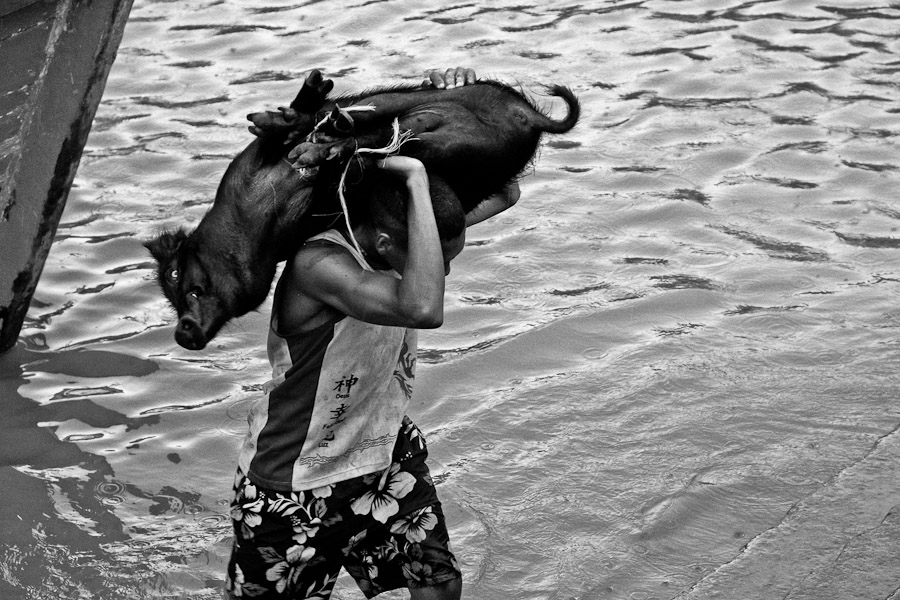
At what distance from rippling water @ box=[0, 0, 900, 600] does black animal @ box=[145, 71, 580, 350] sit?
1.45 meters

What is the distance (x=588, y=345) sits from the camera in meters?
5.24

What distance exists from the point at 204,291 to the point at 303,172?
14.6 inches

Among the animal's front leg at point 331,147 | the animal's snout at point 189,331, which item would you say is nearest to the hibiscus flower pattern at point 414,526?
the animal's snout at point 189,331

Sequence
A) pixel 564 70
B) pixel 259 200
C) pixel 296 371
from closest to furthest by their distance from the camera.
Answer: pixel 259 200, pixel 296 371, pixel 564 70

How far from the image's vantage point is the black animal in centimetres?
266

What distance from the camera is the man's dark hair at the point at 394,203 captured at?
2715mm

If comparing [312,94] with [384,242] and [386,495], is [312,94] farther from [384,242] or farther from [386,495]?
[386,495]

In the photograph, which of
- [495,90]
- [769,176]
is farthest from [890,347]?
[495,90]

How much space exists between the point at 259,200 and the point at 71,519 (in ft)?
6.71

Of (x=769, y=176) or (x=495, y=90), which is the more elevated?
(x=495, y=90)

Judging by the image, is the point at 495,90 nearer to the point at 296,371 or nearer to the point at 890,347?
the point at 296,371

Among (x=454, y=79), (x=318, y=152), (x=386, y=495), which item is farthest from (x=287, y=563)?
(x=454, y=79)

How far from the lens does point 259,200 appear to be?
2713 millimetres

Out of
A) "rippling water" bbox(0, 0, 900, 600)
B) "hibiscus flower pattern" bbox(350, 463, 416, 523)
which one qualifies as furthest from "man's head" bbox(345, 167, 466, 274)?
"rippling water" bbox(0, 0, 900, 600)
